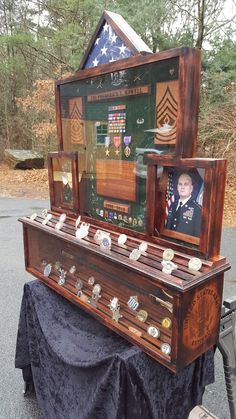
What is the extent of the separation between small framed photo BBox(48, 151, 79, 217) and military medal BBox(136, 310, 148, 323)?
0.57 meters

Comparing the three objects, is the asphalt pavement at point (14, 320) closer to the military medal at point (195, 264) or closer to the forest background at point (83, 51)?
the military medal at point (195, 264)

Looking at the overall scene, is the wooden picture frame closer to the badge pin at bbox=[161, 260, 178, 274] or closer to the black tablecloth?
the badge pin at bbox=[161, 260, 178, 274]

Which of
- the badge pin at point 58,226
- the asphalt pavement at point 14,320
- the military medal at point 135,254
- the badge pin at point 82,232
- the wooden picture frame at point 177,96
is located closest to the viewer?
the wooden picture frame at point 177,96

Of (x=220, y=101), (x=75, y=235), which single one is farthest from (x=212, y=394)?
(x=220, y=101)

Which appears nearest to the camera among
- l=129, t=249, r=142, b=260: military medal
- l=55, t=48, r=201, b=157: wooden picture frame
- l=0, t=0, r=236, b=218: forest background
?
l=55, t=48, r=201, b=157: wooden picture frame

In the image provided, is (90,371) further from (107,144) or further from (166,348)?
(107,144)

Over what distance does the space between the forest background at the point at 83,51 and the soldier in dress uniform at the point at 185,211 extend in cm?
395

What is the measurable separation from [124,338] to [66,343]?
28 centimetres

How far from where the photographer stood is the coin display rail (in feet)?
2.90

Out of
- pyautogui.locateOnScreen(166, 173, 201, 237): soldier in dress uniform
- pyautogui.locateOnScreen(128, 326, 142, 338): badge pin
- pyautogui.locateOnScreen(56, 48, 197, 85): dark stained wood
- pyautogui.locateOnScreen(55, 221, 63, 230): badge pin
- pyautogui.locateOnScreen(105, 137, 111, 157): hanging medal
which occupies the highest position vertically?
pyautogui.locateOnScreen(56, 48, 197, 85): dark stained wood

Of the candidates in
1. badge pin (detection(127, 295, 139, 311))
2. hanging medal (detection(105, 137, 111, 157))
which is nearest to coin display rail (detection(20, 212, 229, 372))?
badge pin (detection(127, 295, 139, 311))

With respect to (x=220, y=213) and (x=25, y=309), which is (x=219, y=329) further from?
(x=25, y=309)

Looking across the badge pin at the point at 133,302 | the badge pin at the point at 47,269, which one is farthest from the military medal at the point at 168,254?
the badge pin at the point at 47,269

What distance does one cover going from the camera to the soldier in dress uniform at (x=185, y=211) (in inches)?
37.1
